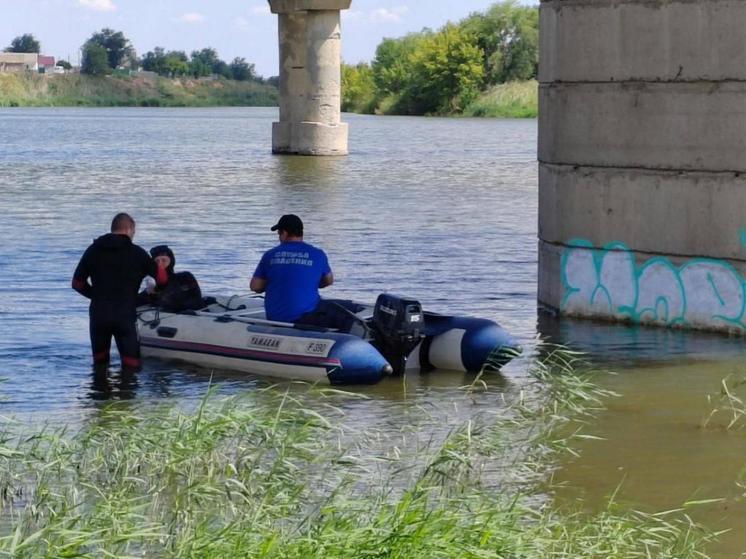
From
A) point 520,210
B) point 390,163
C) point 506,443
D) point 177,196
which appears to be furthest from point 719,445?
point 390,163

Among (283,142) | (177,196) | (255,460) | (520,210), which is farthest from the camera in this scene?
(283,142)

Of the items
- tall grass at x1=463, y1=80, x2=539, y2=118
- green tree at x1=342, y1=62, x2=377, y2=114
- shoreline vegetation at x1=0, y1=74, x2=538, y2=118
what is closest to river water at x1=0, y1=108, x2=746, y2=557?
tall grass at x1=463, y1=80, x2=539, y2=118

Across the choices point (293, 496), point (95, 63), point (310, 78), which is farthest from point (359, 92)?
point (293, 496)

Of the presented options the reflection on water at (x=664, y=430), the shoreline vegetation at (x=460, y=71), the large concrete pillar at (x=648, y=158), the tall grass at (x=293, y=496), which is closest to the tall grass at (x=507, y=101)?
the shoreline vegetation at (x=460, y=71)

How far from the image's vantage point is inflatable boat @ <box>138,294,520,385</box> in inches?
491

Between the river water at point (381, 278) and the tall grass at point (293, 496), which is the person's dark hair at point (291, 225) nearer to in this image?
the river water at point (381, 278)

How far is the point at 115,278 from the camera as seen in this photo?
1280 cm

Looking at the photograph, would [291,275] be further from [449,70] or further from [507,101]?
[449,70]

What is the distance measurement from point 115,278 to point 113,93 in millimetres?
175200

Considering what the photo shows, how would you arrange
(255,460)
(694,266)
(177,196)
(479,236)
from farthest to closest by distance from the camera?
(177,196)
(479,236)
(694,266)
(255,460)

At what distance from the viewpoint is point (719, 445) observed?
10234 millimetres

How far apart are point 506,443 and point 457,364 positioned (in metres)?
3.65

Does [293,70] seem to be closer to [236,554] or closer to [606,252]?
[606,252]

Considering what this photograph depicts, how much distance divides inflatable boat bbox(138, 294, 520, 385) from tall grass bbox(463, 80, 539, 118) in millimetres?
102601
